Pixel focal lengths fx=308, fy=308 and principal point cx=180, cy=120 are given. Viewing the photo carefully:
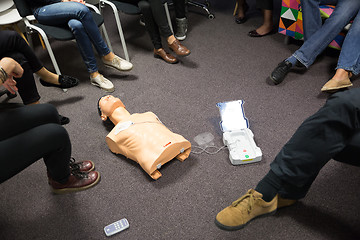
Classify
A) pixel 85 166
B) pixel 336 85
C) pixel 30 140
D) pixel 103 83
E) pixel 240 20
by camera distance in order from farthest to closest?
pixel 240 20 → pixel 103 83 → pixel 336 85 → pixel 85 166 → pixel 30 140

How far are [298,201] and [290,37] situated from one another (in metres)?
1.66

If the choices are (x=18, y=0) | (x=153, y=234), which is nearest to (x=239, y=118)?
(x=153, y=234)

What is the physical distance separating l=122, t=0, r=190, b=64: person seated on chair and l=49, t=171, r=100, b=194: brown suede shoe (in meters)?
1.26

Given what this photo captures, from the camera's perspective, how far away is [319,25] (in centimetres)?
231

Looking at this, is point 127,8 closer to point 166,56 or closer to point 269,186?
point 166,56

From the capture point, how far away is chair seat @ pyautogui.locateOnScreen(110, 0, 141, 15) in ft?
8.04

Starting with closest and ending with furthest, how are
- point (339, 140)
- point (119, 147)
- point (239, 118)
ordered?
1. point (339, 140)
2. point (119, 147)
3. point (239, 118)

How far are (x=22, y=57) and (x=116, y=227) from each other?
1.23 m

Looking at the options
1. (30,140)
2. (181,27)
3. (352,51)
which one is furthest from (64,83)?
(352,51)

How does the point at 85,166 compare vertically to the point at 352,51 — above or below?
below

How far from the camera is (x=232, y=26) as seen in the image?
301 cm

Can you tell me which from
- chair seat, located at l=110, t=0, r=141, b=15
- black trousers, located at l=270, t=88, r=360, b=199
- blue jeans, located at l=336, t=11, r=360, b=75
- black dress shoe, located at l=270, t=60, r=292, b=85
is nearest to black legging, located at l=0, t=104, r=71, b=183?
black trousers, located at l=270, t=88, r=360, b=199

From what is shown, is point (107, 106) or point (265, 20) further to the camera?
point (265, 20)

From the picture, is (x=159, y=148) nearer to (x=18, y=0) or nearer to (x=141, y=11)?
(x=141, y=11)
